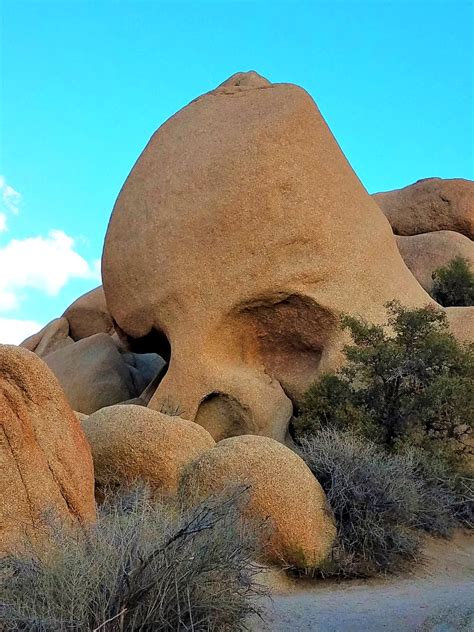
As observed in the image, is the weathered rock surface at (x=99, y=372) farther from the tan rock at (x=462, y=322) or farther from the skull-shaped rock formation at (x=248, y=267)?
the tan rock at (x=462, y=322)

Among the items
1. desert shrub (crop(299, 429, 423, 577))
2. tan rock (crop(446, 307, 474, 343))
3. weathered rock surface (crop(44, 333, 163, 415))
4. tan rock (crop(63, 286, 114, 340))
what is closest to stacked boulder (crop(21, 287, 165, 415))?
weathered rock surface (crop(44, 333, 163, 415))

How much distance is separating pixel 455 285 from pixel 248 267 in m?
7.01

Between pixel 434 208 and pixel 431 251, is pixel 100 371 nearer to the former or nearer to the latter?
pixel 431 251

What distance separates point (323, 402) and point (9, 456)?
20.2 ft

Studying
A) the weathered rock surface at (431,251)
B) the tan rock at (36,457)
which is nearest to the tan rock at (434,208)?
the weathered rock surface at (431,251)

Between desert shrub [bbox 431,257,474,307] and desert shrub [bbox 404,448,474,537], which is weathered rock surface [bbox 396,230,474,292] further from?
desert shrub [bbox 404,448,474,537]

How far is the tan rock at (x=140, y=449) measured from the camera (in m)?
7.61

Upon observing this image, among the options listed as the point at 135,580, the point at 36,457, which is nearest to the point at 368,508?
the point at 36,457

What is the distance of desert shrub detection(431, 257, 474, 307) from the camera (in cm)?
1731

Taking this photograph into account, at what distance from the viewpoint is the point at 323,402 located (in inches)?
444

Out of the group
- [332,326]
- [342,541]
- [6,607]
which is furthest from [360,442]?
[6,607]

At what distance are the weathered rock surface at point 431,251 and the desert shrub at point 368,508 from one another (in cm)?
1145

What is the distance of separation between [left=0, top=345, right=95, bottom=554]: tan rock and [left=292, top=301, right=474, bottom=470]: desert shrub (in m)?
4.76

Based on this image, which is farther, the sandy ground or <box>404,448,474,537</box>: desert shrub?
<box>404,448,474,537</box>: desert shrub
